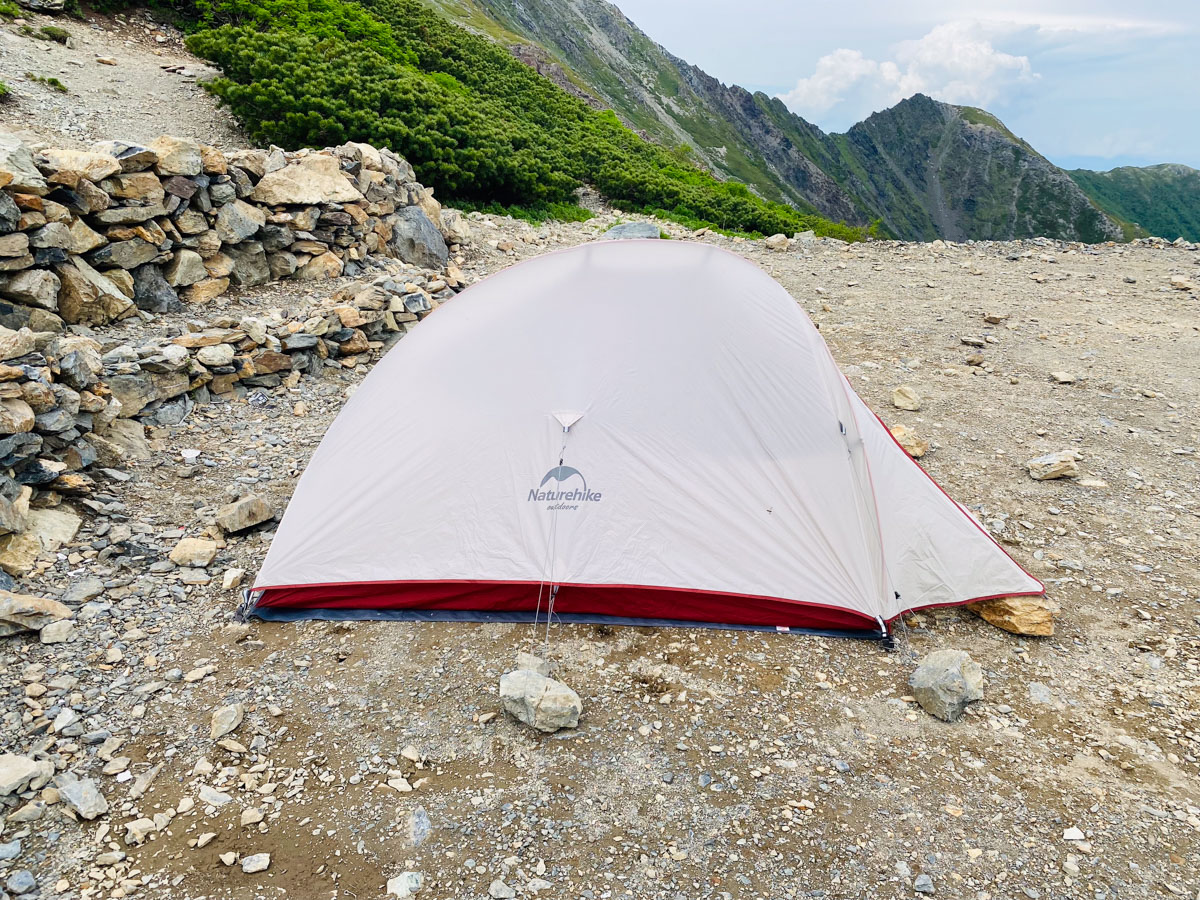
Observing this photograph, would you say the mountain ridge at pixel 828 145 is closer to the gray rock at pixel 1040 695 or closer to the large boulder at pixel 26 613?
the large boulder at pixel 26 613

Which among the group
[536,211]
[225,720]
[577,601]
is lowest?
[225,720]

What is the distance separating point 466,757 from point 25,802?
2.32m

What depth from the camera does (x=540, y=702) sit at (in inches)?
165

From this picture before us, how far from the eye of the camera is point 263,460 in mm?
7223

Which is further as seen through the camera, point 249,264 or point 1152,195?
point 1152,195

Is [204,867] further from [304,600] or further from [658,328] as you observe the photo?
[658,328]

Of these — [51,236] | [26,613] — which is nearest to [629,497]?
[26,613]

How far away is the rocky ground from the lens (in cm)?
340

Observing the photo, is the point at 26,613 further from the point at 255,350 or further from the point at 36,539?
the point at 255,350

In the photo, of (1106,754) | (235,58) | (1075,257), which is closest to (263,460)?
(1106,754)

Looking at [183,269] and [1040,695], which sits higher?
[183,269]

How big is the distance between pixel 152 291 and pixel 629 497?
25.7 feet

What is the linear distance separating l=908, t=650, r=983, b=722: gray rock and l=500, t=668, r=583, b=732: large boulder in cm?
220

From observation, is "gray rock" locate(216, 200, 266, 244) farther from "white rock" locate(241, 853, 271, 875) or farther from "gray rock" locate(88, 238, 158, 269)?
"white rock" locate(241, 853, 271, 875)
